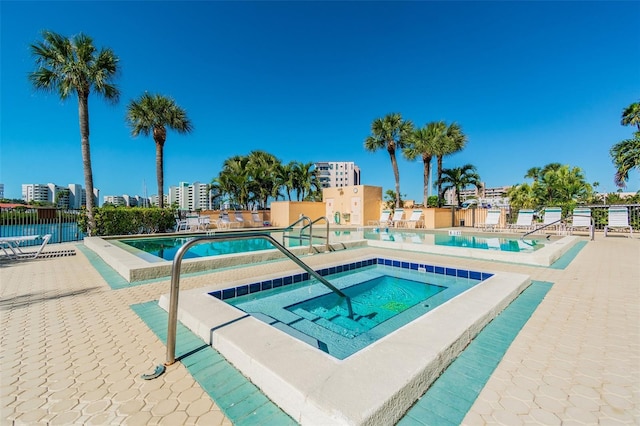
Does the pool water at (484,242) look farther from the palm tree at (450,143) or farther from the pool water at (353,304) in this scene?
the palm tree at (450,143)

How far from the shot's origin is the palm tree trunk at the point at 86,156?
35.6ft

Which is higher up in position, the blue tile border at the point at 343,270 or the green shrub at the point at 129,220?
the green shrub at the point at 129,220

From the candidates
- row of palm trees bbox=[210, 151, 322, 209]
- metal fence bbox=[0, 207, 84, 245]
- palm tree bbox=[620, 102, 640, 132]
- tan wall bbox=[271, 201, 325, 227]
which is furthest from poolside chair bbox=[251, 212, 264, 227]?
palm tree bbox=[620, 102, 640, 132]

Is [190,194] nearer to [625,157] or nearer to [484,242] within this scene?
[484,242]

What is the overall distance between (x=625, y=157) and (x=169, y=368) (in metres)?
20.5

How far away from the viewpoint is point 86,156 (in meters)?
11.1

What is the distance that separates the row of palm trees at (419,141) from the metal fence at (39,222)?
19.8 metres

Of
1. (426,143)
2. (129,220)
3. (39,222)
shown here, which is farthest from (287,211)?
(39,222)

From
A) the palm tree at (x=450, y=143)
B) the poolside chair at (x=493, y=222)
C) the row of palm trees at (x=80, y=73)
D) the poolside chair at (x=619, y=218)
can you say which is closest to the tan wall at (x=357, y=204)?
the palm tree at (x=450, y=143)

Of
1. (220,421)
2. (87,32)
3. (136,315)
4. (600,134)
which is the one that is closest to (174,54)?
(87,32)

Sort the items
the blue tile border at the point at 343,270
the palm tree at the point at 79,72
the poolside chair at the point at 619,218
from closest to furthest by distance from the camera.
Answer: the blue tile border at the point at 343,270 < the palm tree at the point at 79,72 < the poolside chair at the point at 619,218

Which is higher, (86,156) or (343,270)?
(86,156)

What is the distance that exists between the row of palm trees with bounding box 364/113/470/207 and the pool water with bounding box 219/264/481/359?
16.1 metres

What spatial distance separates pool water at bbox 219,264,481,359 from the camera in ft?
10.2
